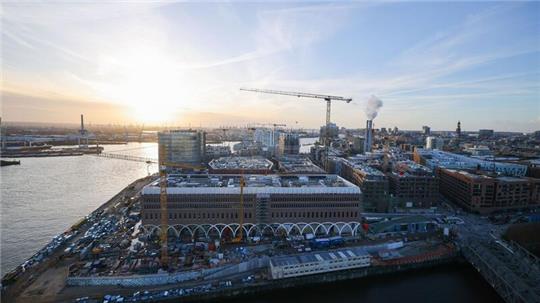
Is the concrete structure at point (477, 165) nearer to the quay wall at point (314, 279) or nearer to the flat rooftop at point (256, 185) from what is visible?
the quay wall at point (314, 279)

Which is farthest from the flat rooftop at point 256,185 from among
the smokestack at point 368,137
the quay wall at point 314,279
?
the smokestack at point 368,137

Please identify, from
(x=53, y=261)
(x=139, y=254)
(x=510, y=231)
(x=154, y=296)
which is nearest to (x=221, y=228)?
(x=139, y=254)

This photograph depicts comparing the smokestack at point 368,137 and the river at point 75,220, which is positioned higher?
the smokestack at point 368,137

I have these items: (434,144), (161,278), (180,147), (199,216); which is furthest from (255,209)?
(434,144)

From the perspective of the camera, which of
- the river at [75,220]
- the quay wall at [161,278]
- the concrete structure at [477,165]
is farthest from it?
the concrete structure at [477,165]

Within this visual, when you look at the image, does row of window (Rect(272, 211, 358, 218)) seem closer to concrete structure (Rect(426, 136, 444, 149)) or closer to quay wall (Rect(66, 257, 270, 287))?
quay wall (Rect(66, 257, 270, 287))

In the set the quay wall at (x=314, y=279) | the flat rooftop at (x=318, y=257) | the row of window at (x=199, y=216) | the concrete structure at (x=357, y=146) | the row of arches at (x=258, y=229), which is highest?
the concrete structure at (x=357, y=146)

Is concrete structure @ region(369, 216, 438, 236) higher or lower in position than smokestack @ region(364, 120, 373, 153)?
lower

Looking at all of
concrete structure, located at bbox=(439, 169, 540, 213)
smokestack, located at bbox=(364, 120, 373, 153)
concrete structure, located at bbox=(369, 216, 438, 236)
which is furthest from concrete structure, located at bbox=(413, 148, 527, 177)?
smokestack, located at bbox=(364, 120, 373, 153)
